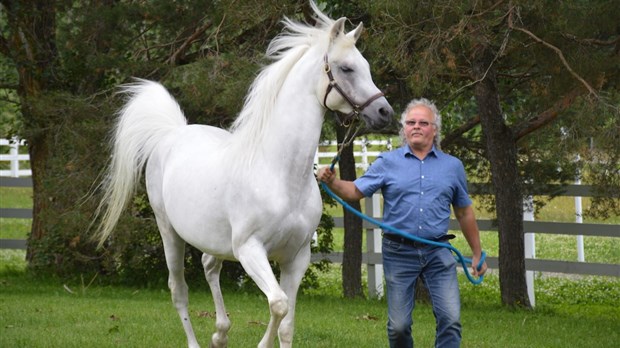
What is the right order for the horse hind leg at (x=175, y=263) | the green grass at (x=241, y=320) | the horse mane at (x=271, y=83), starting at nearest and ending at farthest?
the horse mane at (x=271, y=83) < the horse hind leg at (x=175, y=263) < the green grass at (x=241, y=320)

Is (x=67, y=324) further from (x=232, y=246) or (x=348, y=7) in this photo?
(x=348, y=7)

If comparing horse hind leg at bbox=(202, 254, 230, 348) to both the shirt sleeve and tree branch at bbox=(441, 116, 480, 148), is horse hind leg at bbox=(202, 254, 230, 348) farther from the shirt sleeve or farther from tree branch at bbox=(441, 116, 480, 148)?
tree branch at bbox=(441, 116, 480, 148)

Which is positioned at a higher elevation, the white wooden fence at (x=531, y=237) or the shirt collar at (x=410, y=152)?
the shirt collar at (x=410, y=152)

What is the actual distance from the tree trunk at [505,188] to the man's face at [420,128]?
191 inches

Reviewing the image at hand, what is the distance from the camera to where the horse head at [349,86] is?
18.1 ft

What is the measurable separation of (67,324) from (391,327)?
153 inches

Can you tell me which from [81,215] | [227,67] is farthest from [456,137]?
[81,215]

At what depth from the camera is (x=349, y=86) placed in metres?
5.67

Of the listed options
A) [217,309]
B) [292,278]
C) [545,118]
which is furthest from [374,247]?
[292,278]

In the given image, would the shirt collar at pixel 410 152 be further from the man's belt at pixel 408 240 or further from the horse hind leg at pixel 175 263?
the horse hind leg at pixel 175 263

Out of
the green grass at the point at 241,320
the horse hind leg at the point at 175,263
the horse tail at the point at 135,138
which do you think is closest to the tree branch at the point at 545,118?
the green grass at the point at 241,320

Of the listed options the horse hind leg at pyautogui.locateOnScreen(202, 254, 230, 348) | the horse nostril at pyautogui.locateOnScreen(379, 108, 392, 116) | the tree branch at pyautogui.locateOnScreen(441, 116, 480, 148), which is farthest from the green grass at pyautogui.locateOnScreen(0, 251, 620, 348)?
the horse nostril at pyautogui.locateOnScreen(379, 108, 392, 116)

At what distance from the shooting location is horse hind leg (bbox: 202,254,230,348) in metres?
7.00

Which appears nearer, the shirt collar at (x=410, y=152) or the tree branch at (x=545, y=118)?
the shirt collar at (x=410, y=152)
